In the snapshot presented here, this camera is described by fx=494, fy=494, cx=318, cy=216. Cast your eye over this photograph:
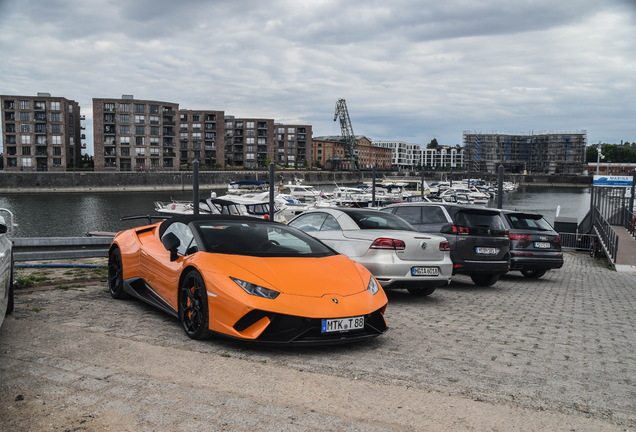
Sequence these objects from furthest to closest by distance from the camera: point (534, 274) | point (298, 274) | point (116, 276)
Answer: point (534, 274)
point (116, 276)
point (298, 274)

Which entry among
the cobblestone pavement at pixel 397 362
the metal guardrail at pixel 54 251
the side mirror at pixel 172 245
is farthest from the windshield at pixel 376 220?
the metal guardrail at pixel 54 251

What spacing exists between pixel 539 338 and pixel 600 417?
244 cm

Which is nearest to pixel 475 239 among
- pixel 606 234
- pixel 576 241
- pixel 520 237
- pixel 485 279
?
pixel 485 279

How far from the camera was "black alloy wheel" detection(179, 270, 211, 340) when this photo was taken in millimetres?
4773

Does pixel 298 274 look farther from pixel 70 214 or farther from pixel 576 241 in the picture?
pixel 70 214

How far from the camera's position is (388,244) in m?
7.56

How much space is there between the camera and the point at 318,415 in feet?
10.7

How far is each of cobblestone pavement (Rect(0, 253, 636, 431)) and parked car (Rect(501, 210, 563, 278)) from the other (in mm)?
3756

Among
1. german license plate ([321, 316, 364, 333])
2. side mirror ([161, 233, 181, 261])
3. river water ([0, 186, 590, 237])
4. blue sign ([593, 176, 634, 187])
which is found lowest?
river water ([0, 186, 590, 237])

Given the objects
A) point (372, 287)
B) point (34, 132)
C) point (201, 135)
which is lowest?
point (372, 287)

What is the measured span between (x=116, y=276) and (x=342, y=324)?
3873 millimetres

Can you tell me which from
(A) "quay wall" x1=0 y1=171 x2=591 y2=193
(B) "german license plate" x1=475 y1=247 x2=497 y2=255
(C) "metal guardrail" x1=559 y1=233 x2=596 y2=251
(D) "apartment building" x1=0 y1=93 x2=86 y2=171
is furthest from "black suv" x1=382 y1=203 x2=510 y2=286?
(D) "apartment building" x1=0 y1=93 x2=86 y2=171

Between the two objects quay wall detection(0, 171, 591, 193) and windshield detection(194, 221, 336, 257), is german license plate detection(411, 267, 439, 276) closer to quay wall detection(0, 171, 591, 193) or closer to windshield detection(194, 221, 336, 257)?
windshield detection(194, 221, 336, 257)

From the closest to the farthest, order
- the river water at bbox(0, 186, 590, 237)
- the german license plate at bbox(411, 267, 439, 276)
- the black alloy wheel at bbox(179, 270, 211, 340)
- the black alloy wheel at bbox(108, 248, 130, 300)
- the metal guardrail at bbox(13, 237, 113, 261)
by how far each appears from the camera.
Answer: the black alloy wheel at bbox(179, 270, 211, 340) < the black alloy wheel at bbox(108, 248, 130, 300) < the german license plate at bbox(411, 267, 439, 276) < the metal guardrail at bbox(13, 237, 113, 261) < the river water at bbox(0, 186, 590, 237)
